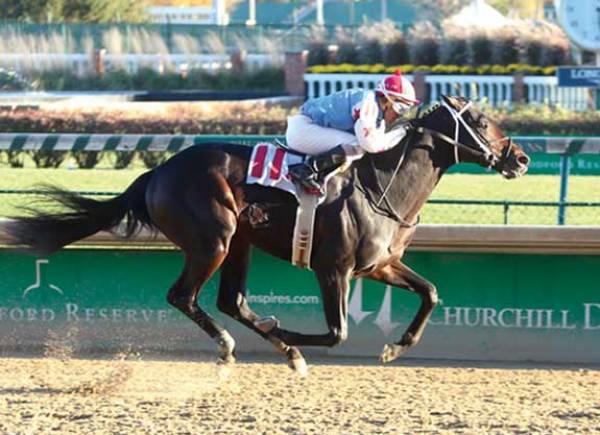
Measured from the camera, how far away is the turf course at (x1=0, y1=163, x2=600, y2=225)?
10398 mm

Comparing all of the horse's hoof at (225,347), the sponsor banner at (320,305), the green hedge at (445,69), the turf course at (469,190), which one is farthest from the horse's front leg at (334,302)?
the green hedge at (445,69)

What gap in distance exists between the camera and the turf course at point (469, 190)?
10.4m

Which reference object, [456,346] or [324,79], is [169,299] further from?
[324,79]

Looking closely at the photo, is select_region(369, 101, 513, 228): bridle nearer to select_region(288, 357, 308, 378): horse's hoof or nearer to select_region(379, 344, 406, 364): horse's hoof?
select_region(379, 344, 406, 364): horse's hoof

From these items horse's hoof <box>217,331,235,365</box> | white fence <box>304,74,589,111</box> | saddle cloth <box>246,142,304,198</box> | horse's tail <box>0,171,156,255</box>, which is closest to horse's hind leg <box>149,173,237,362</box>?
horse's hoof <box>217,331,235,365</box>

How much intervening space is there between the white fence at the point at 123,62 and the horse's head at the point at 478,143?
24.8m

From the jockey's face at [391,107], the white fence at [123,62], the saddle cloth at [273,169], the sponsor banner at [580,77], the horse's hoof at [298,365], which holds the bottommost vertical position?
the white fence at [123,62]

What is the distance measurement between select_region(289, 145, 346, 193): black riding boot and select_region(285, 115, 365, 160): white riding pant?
0.04 m

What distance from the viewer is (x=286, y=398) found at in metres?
7.29

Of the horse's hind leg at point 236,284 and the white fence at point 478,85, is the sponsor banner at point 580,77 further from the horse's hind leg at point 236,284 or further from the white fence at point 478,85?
the horse's hind leg at point 236,284

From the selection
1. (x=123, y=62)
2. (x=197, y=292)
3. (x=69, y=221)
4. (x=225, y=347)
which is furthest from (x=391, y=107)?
(x=123, y=62)

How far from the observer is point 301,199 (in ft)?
24.2

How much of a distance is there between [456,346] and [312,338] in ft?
5.13

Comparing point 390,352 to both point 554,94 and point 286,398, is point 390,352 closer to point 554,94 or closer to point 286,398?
point 286,398
